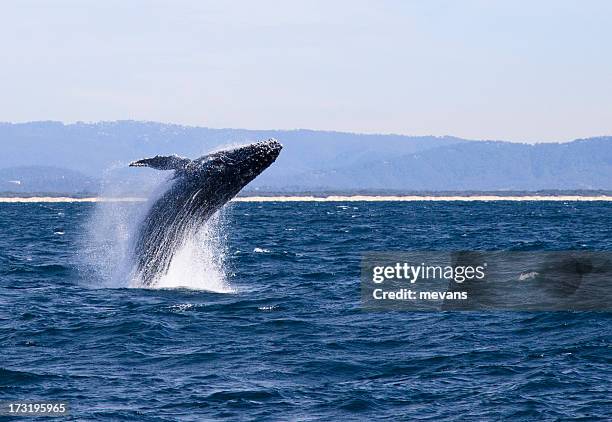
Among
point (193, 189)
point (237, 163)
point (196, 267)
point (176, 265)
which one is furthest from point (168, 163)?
point (196, 267)

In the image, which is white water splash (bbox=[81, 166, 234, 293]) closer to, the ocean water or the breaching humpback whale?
the ocean water

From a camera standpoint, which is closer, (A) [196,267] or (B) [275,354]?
(B) [275,354]

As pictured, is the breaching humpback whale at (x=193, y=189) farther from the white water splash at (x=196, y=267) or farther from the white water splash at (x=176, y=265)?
the white water splash at (x=196, y=267)

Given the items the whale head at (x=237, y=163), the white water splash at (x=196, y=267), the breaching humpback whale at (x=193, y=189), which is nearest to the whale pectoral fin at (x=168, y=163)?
the breaching humpback whale at (x=193, y=189)

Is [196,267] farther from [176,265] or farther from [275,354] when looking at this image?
[275,354]

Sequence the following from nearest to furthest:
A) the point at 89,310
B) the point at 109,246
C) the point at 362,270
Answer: the point at 89,310, the point at 362,270, the point at 109,246

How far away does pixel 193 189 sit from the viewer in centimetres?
2161

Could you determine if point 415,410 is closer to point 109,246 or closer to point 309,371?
point 309,371

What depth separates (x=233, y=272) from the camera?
102 feet

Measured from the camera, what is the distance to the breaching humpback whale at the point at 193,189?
20828 mm

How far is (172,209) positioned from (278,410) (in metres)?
9.42

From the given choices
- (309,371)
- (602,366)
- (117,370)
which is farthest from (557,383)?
(117,370)

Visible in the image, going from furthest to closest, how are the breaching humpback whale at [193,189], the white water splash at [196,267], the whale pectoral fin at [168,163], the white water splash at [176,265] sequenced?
the white water splash at [196,267] < the white water splash at [176,265] < the whale pectoral fin at [168,163] < the breaching humpback whale at [193,189]

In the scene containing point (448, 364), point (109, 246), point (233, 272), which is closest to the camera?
point (448, 364)
